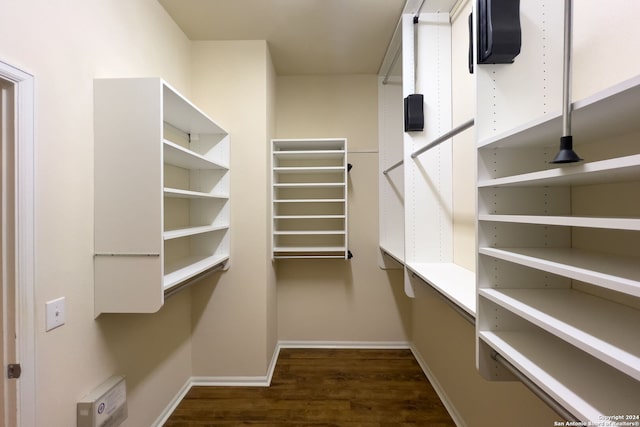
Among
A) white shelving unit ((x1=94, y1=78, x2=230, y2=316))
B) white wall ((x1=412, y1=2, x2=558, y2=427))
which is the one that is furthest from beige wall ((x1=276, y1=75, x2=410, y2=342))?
white shelving unit ((x1=94, y1=78, x2=230, y2=316))

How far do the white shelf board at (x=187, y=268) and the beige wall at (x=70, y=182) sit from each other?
1.05 ft

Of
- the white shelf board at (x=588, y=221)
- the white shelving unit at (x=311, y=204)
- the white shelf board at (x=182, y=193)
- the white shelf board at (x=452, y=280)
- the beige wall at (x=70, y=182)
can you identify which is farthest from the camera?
the white shelving unit at (x=311, y=204)

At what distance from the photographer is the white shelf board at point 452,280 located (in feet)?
3.79

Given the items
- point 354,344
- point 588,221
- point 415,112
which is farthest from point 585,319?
point 354,344

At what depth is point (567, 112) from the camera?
624 mm

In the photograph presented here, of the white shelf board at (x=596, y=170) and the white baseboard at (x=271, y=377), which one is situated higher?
the white shelf board at (x=596, y=170)

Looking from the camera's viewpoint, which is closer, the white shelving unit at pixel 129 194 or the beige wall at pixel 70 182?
the beige wall at pixel 70 182

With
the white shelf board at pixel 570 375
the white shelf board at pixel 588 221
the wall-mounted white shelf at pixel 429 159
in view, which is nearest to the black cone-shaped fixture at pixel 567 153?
the white shelf board at pixel 588 221

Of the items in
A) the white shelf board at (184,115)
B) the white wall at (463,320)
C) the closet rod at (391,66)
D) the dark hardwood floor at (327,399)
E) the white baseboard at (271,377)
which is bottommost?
the dark hardwood floor at (327,399)

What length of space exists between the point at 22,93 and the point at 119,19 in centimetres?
82

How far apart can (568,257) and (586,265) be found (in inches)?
5.3

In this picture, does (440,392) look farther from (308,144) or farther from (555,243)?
(308,144)

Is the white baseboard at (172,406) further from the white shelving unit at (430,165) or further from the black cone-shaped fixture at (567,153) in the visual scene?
the black cone-shaped fixture at (567,153)

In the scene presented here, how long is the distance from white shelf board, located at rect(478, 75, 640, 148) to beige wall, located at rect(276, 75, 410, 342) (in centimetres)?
195
